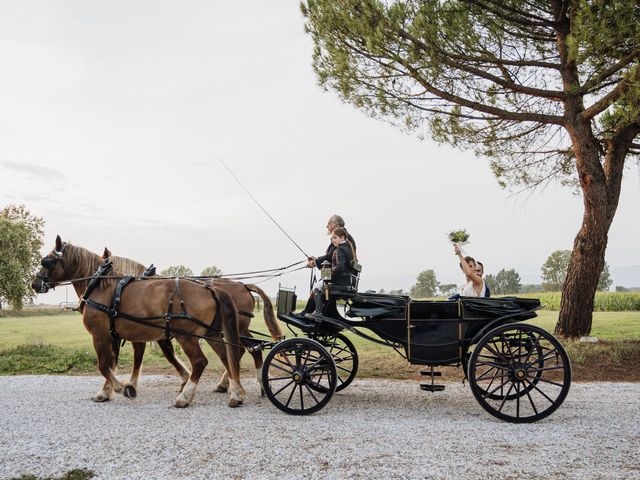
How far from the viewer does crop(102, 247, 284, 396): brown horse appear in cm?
688

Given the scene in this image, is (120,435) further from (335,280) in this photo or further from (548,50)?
(548,50)

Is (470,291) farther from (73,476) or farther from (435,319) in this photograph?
(73,476)

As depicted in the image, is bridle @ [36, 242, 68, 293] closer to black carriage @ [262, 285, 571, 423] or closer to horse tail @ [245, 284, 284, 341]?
horse tail @ [245, 284, 284, 341]

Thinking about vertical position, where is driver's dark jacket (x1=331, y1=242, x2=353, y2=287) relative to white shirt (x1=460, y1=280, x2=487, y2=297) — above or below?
above

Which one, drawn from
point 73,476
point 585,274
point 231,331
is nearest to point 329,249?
point 231,331

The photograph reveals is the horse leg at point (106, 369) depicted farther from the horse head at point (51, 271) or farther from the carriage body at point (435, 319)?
the carriage body at point (435, 319)

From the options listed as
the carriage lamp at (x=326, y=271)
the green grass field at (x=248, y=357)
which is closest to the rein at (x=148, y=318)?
the carriage lamp at (x=326, y=271)

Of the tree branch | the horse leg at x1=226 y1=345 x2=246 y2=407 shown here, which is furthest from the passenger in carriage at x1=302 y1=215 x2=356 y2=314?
the tree branch

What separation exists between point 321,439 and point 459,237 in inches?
121

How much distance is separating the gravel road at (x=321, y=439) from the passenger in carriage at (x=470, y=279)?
126cm

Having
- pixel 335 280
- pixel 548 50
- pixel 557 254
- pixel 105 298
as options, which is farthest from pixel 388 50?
pixel 557 254

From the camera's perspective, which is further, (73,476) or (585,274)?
(585,274)

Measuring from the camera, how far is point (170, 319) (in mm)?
6195

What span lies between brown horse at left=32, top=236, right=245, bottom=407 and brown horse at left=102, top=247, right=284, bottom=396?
0.42 meters
